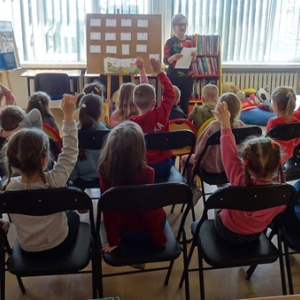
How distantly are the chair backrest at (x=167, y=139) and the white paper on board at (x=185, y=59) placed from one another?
2828 mm

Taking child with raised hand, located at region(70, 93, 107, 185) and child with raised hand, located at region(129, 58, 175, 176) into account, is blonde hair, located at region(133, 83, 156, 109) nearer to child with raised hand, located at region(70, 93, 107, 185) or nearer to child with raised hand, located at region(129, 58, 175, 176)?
child with raised hand, located at region(129, 58, 175, 176)

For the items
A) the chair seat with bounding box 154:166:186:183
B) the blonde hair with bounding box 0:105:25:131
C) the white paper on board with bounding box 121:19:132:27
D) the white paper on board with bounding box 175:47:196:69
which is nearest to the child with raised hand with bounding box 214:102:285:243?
the chair seat with bounding box 154:166:186:183

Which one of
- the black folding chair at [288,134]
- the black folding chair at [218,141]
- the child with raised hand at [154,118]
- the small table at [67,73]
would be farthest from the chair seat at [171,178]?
the small table at [67,73]

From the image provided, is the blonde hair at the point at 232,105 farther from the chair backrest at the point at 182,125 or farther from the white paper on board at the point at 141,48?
the white paper on board at the point at 141,48

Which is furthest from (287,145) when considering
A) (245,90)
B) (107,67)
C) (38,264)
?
(245,90)

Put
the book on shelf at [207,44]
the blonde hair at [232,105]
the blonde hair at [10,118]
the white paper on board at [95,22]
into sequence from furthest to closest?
the book on shelf at [207,44] < the white paper on board at [95,22] < the blonde hair at [232,105] < the blonde hair at [10,118]

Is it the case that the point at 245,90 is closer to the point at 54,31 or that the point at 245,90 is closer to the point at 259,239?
the point at 54,31

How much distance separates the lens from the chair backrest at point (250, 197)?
61.4 inches

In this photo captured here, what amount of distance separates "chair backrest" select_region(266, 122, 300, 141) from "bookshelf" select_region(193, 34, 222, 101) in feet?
12.1

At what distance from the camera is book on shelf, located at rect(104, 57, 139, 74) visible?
539cm

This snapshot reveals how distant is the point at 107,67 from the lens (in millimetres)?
5398

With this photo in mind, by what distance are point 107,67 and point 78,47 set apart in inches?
48.3

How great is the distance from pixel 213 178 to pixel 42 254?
4.17 feet

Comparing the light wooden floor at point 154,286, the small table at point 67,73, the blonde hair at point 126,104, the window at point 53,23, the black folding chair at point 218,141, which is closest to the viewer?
the light wooden floor at point 154,286
